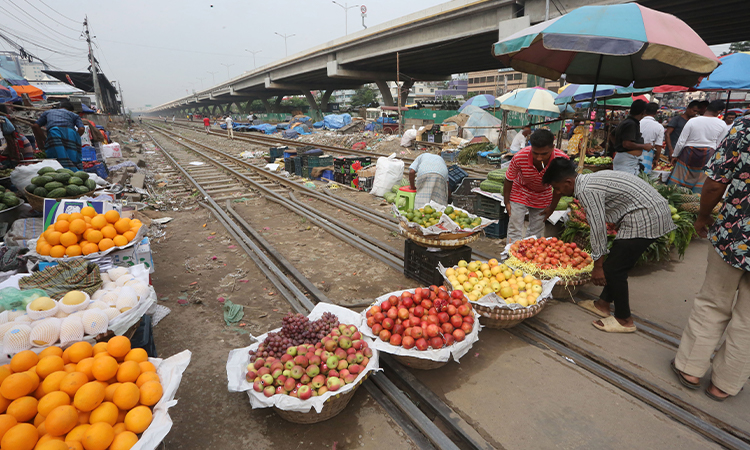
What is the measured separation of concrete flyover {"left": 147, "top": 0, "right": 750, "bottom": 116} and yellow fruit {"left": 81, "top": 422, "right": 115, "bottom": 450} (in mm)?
18065

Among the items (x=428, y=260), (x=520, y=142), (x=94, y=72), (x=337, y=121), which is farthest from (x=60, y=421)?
(x=94, y=72)

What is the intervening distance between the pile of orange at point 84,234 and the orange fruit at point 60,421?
246 centimetres

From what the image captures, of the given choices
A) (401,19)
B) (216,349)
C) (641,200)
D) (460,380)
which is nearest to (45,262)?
(216,349)

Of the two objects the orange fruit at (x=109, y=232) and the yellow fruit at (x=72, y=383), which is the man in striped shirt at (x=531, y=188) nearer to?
the yellow fruit at (x=72, y=383)

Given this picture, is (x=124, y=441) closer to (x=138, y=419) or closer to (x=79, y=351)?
(x=138, y=419)

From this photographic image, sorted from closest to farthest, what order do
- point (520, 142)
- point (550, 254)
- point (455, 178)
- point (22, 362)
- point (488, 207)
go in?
point (22, 362), point (550, 254), point (488, 207), point (455, 178), point (520, 142)

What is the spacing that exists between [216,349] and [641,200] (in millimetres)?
4579

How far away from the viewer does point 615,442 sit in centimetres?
254

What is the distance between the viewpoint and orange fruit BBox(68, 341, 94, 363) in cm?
221

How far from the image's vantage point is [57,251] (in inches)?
142

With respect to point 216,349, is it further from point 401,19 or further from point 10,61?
point 10,61

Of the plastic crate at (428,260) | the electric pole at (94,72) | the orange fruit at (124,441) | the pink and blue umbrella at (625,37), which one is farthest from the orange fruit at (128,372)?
the electric pole at (94,72)

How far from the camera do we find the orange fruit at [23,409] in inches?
71.9

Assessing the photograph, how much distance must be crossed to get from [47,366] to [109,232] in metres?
2.26
